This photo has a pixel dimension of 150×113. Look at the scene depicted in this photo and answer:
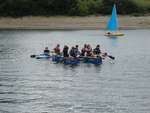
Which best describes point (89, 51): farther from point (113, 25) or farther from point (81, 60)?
point (113, 25)

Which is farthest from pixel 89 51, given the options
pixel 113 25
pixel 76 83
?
pixel 113 25

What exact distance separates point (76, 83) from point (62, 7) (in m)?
70.3

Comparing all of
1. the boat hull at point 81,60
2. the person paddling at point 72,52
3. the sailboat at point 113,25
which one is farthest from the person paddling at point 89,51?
the sailboat at point 113,25

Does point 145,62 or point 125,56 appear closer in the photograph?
point 145,62

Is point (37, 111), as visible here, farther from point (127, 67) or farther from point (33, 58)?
point (33, 58)

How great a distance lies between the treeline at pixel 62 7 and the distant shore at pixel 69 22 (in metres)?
2.43

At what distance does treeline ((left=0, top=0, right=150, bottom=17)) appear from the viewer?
119 meters

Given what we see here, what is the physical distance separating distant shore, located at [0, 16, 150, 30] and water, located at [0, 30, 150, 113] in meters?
27.3

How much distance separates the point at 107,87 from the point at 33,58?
20.9 metres

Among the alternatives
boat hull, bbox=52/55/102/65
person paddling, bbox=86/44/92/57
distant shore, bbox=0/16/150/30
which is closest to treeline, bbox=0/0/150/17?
distant shore, bbox=0/16/150/30

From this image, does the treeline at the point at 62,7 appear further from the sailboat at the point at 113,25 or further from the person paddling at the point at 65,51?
the person paddling at the point at 65,51

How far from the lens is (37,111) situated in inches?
1630

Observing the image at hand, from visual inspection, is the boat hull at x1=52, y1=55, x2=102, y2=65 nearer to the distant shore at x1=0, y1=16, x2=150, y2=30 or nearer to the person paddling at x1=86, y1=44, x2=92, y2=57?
the person paddling at x1=86, y1=44, x2=92, y2=57

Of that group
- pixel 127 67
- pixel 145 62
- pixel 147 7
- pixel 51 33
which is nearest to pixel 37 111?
pixel 127 67
